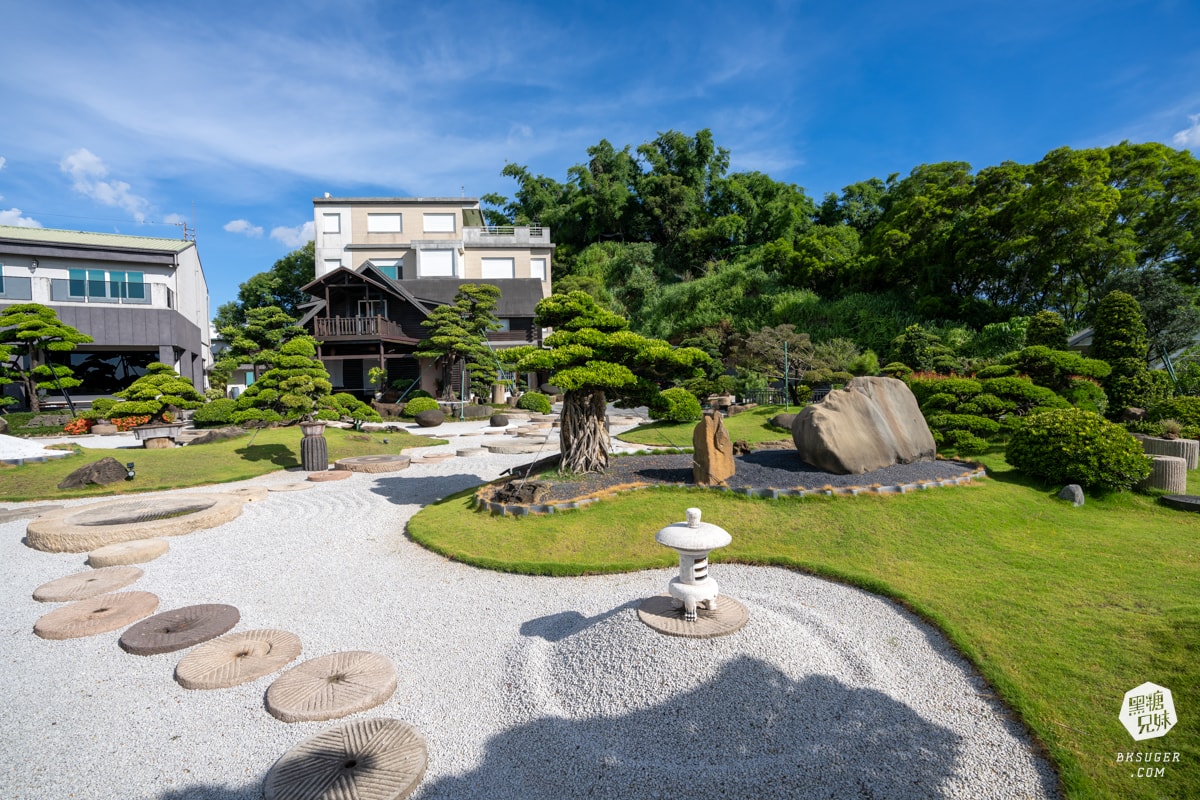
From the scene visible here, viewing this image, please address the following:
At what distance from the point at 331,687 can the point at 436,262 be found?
37.5 m

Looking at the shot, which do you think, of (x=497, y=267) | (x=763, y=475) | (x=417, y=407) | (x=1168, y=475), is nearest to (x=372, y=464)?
(x=763, y=475)

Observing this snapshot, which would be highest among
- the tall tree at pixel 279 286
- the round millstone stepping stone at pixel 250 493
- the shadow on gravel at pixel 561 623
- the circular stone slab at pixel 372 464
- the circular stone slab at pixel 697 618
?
the tall tree at pixel 279 286

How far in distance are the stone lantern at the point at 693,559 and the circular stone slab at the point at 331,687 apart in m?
2.53

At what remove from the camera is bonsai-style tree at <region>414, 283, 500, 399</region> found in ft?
80.5

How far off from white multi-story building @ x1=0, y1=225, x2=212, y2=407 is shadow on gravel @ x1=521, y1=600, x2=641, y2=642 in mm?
27312

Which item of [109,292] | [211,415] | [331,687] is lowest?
[331,687]

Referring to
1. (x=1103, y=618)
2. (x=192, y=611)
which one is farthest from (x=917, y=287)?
(x=192, y=611)

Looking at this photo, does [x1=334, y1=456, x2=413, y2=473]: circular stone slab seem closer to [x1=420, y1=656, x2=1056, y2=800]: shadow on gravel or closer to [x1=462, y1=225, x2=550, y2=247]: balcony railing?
[x1=420, y1=656, x2=1056, y2=800]: shadow on gravel

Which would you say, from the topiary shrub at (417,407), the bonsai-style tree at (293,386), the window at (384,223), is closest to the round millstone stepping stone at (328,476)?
the bonsai-style tree at (293,386)

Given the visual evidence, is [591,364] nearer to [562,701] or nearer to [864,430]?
[864,430]

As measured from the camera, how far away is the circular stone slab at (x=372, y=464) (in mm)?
12875

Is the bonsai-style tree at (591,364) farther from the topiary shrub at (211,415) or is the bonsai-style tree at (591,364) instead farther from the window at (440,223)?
the window at (440,223)

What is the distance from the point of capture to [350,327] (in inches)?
1032

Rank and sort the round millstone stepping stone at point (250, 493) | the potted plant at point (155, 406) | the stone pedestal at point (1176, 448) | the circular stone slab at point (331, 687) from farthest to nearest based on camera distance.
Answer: the potted plant at point (155, 406), the stone pedestal at point (1176, 448), the round millstone stepping stone at point (250, 493), the circular stone slab at point (331, 687)
